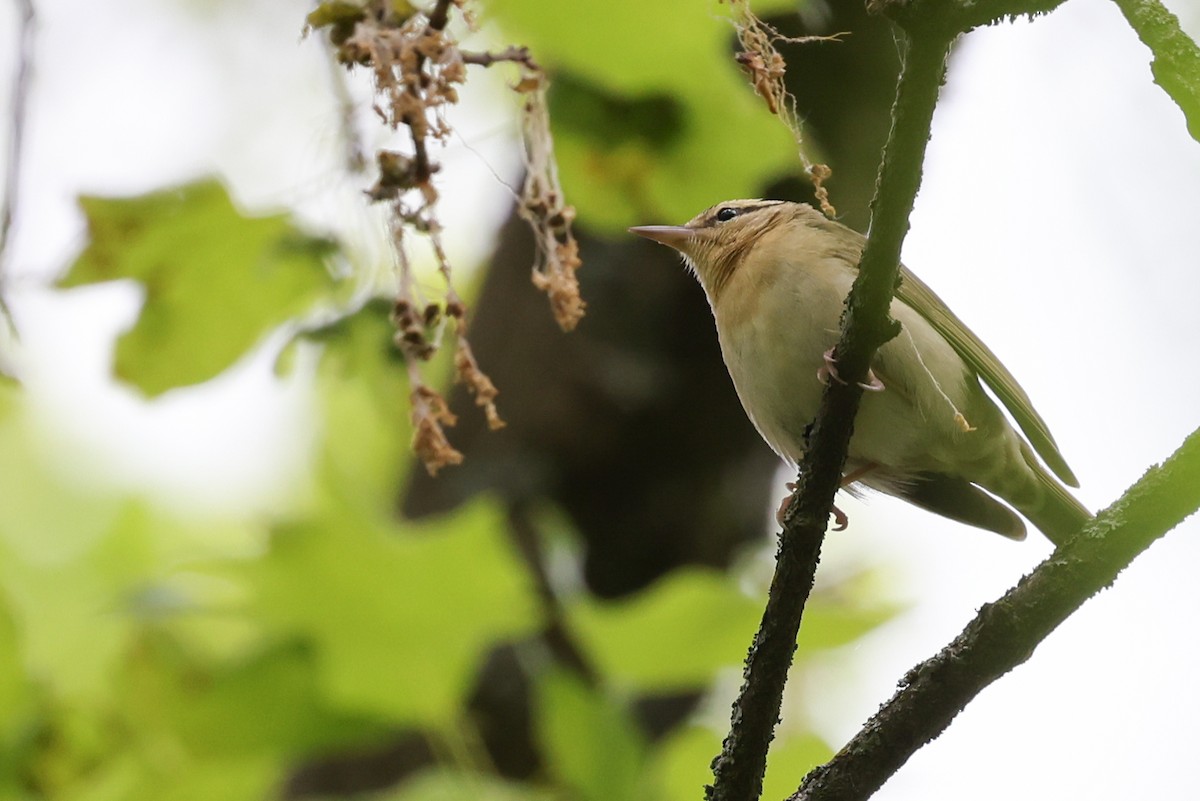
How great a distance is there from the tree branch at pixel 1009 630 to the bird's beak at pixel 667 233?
192 cm

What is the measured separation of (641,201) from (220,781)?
1.78 meters

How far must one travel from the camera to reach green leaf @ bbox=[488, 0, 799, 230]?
2.74 meters

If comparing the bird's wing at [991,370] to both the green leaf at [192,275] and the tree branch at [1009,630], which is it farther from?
the green leaf at [192,275]

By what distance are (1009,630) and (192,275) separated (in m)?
1.88

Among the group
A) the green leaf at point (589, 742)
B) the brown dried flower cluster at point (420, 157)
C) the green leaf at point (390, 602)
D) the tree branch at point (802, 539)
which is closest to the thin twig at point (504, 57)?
the brown dried flower cluster at point (420, 157)

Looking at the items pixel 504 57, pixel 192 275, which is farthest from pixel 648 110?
pixel 192 275

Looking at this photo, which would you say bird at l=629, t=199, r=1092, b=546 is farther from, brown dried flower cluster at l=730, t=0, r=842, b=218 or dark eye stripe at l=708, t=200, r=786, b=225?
brown dried flower cluster at l=730, t=0, r=842, b=218

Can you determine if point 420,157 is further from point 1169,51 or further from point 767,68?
point 1169,51

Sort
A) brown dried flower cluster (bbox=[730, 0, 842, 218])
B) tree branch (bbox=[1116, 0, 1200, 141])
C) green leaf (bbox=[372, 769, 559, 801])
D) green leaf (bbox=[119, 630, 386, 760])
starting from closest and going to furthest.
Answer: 1. tree branch (bbox=[1116, 0, 1200, 141])
2. brown dried flower cluster (bbox=[730, 0, 842, 218])
3. green leaf (bbox=[372, 769, 559, 801])
4. green leaf (bbox=[119, 630, 386, 760])

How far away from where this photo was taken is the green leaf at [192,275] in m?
2.77

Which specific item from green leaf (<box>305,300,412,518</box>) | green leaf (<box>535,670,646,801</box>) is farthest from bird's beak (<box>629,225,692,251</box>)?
green leaf (<box>535,670,646,801</box>)

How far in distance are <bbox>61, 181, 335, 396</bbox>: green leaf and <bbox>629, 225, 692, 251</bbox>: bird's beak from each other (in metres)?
1.36

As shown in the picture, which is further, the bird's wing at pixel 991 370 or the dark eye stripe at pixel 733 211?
the dark eye stripe at pixel 733 211

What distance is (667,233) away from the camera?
4156 mm
